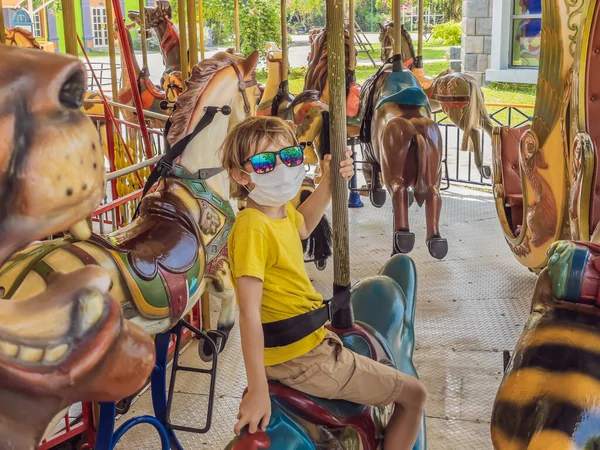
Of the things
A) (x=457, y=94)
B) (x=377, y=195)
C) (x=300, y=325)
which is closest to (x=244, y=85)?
(x=300, y=325)

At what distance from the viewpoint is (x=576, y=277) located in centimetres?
97

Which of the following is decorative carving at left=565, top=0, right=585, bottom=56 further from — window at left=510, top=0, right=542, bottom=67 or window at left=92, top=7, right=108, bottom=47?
window at left=92, top=7, right=108, bottom=47

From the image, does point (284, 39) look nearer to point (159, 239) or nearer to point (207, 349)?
point (207, 349)

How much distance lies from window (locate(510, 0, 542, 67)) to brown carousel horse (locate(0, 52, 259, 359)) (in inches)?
339

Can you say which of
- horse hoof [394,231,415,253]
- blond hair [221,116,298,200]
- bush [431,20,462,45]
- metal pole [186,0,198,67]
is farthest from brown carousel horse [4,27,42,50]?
bush [431,20,462,45]

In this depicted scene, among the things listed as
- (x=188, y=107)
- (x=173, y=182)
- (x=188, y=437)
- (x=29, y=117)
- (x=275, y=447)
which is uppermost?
(x=29, y=117)

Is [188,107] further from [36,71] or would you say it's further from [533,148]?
[36,71]

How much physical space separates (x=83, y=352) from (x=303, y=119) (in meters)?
5.20

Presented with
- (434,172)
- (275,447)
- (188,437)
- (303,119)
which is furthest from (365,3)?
(275,447)

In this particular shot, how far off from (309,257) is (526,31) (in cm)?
876

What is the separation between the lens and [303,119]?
18.7 ft

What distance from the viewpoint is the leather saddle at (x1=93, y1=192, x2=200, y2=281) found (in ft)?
8.68

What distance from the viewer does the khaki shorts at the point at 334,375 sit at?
1750 mm

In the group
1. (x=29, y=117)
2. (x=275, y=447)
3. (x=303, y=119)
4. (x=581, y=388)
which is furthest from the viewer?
(x=303, y=119)
